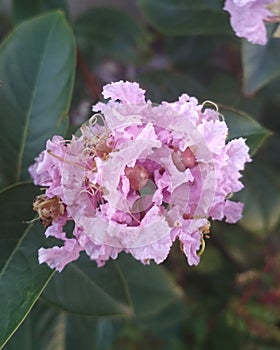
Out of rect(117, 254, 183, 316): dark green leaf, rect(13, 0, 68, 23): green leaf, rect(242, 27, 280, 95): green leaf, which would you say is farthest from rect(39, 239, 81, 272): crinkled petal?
rect(13, 0, 68, 23): green leaf

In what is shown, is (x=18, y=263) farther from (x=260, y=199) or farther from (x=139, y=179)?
(x=260, y=199)

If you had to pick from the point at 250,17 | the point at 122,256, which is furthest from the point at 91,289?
the point at 250,17

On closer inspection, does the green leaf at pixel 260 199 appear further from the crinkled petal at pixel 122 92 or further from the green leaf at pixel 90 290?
the crinkled petal at pixel 122 92

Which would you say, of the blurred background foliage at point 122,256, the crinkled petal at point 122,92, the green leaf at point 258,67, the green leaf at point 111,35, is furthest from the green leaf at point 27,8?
the crinkled petal at point 122,92

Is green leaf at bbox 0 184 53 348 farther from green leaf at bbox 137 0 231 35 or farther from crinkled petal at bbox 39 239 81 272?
green leaf at bbox 137 0 231 35

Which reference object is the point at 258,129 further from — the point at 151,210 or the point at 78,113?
the point at 78,113

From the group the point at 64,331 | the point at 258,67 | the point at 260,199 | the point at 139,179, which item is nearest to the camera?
the point at 139,179
